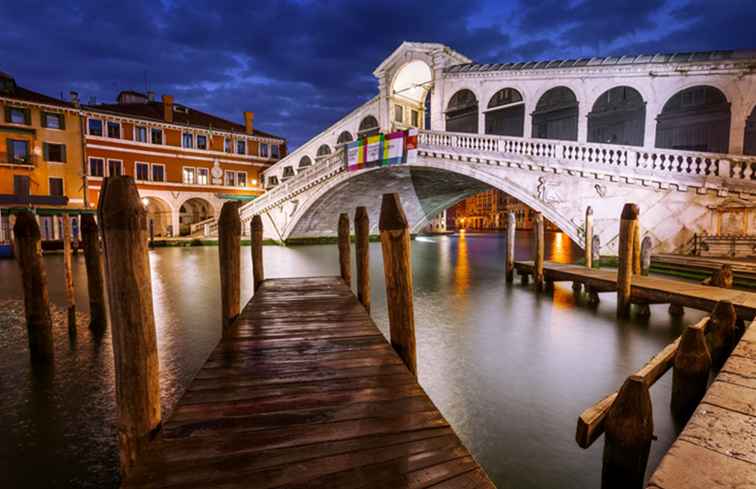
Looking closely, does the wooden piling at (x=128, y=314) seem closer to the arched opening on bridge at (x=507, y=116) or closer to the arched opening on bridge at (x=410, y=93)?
the arched opening on bridge at (x=410, y=93)

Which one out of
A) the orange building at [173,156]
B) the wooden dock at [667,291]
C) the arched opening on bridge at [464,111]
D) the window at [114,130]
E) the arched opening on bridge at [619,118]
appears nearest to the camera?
the wooden dock at [667,291]

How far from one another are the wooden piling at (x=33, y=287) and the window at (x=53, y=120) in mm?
22186

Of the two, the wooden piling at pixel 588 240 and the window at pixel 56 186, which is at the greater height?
the window at pixel 56 186

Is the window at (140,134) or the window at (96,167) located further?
the window at (140,134)

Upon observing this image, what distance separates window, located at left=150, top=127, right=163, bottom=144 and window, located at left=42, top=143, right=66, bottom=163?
4.62 meters

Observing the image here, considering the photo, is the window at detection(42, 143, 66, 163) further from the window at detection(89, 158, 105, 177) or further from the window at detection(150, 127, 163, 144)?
the window at detection(150, 127, 163, 144)

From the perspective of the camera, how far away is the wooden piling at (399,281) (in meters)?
3.24

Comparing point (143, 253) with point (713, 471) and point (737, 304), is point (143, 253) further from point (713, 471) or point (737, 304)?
point (737, 304)

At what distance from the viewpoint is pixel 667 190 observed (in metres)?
10.6

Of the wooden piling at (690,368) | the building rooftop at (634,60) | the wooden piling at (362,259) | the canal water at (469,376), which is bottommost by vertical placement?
the canal water at (469,376)

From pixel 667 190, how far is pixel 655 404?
9009mm

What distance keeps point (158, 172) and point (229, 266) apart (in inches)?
973

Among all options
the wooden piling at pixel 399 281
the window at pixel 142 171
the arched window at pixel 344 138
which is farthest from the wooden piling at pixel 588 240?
the window at pixel 142 171

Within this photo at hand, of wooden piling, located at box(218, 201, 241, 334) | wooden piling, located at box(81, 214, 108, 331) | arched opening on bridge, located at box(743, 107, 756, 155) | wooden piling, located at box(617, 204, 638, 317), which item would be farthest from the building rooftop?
wooden piling, located at box(81, 214, 108, 331)
